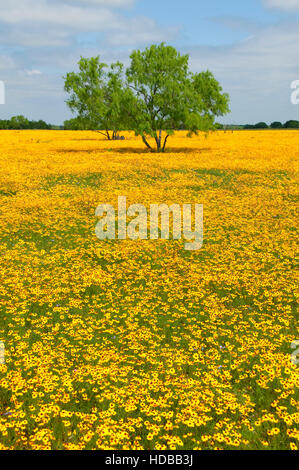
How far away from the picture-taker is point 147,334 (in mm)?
8945

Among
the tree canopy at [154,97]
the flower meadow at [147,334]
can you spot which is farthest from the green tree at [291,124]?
the flower meadow at [147,334]

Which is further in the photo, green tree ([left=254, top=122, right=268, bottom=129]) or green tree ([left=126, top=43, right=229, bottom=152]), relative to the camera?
green tree ([left=254, top=122, right=268, bottom=129])

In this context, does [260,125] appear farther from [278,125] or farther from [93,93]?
[93,93]

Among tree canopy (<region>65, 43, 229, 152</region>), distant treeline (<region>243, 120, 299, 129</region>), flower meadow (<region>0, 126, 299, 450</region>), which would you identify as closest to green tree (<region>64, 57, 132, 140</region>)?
tree canopy (<region>65, 43, 229, 152</region>)

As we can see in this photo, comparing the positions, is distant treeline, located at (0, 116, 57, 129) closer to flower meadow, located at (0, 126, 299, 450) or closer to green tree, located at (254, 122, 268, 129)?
green tree, located at (254, 122, 268, 129)

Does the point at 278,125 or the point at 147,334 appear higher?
the point at 278,125

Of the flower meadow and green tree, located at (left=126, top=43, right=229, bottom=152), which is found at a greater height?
green tree, located at (left=126, top=43, right=229, bottom=152)

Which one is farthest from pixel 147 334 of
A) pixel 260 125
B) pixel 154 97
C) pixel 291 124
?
pixel 260 125

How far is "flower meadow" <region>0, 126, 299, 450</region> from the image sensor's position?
605 centimetres

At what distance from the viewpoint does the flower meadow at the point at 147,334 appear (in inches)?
238

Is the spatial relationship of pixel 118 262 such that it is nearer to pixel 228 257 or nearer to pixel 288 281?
pixel 228 257

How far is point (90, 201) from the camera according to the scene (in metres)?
22.0

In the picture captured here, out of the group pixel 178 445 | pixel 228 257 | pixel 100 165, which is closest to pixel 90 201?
pixel 228 257
